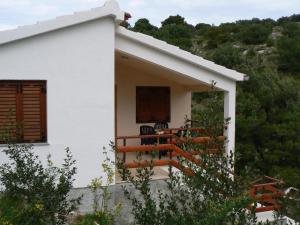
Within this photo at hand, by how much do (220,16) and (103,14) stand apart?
52042 mm

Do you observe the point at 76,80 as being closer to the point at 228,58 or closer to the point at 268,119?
the point at 268,119

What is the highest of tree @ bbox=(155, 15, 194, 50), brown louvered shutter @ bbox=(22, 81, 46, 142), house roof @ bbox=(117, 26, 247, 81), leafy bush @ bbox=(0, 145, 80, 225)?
tree @ bbox=(155, 15, 194, 50)

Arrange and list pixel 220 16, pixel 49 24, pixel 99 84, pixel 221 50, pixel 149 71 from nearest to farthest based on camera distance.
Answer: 1. pixel 49 24
2. pixel 99 84
3. pixel 149 71
4. pixel 221 50
5. pixel 220 16

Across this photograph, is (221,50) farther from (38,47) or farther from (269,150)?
(38,47)

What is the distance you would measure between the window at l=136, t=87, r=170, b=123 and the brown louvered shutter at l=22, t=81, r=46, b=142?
538cm

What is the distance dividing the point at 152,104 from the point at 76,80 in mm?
5409

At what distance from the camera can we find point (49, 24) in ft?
28.9

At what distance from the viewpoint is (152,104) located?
47.1 ft

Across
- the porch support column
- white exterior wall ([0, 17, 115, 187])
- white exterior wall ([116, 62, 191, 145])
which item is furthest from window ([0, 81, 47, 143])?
the porch support column

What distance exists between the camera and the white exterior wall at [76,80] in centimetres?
892

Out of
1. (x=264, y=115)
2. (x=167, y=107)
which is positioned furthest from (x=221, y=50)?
(x=167, y=107)

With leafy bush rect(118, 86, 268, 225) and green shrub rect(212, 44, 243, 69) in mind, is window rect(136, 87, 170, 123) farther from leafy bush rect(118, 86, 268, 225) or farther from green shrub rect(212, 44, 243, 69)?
green shrub rect(212, 44, 243, 69)

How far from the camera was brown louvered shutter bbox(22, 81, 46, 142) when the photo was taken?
9109mm

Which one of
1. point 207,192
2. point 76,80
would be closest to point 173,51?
point 76,80
